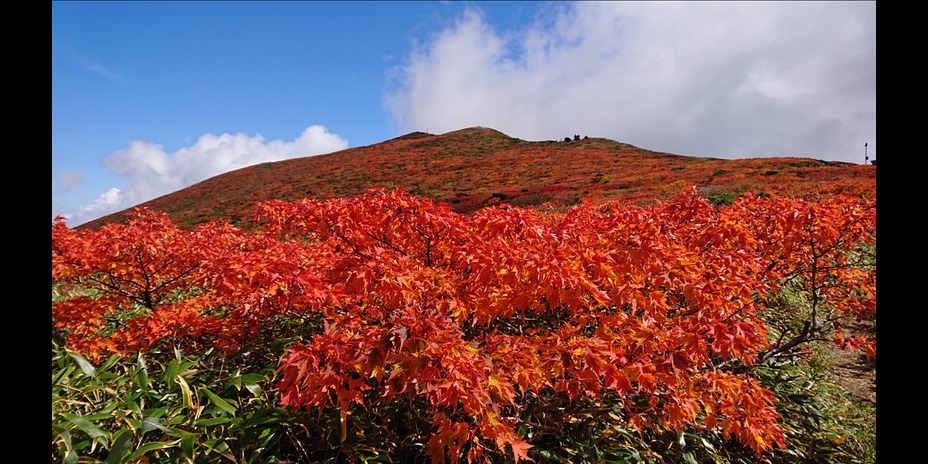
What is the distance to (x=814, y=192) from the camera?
46.0 ft

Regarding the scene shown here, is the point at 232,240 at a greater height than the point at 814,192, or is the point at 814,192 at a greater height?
the point at 814,192

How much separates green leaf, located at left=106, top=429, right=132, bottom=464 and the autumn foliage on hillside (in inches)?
44.5

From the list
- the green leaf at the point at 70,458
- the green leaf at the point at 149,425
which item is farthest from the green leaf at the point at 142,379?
the green leaf at the point at 70,458

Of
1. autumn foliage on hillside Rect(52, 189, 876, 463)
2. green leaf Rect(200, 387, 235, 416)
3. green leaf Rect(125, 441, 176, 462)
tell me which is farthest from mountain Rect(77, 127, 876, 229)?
green leaf Rect(125, 441, 176, 462)

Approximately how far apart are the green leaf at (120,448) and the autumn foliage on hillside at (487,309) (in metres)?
1.13

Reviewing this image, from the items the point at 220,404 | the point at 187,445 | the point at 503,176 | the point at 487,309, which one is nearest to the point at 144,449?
the point at 187,445

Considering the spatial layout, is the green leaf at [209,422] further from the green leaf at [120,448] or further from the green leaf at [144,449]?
the green leaf at [120,448]

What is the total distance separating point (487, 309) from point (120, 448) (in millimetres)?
2598

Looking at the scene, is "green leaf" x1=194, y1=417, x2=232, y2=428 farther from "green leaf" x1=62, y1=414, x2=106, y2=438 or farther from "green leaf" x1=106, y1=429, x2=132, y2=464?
"green leaf" x1=62, y1=414, x2=106, y2=438

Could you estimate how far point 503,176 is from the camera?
28.6m

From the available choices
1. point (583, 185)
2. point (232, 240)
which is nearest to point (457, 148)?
point (583, 185)
